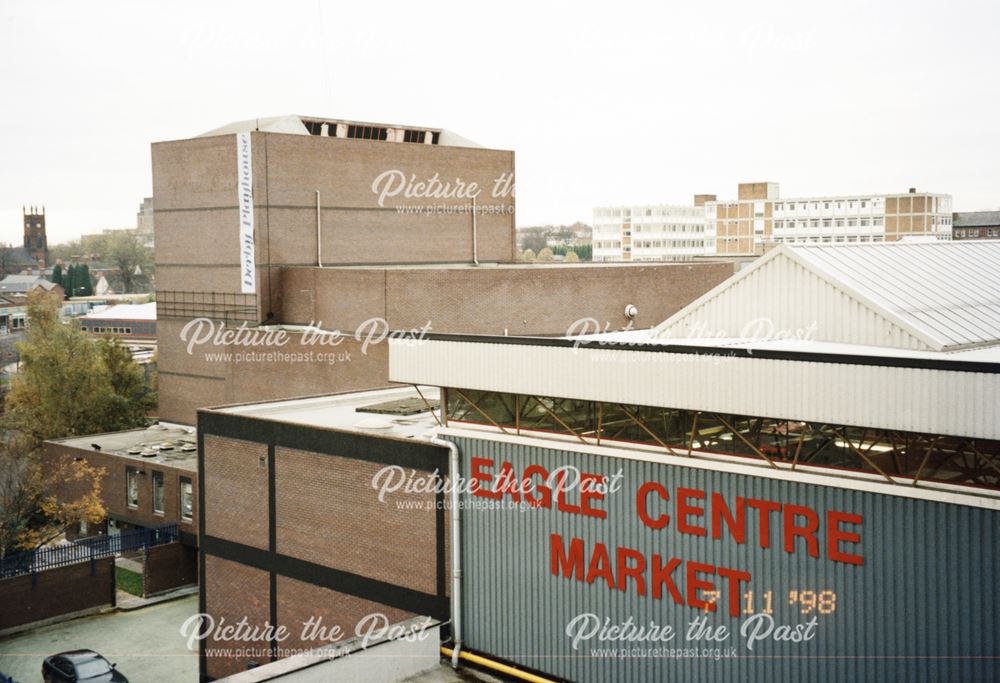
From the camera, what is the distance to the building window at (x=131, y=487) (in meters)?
37.0

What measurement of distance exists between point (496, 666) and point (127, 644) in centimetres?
1593

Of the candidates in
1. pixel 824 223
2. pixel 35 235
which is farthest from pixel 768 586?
pixel 35 235

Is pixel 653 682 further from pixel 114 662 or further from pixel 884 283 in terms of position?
pixel 114 662

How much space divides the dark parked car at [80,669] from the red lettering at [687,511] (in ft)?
55.2

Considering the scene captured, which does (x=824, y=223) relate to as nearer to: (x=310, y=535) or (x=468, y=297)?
(x=468, y=297)

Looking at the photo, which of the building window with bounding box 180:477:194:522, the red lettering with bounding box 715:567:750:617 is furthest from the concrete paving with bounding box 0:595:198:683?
the red lettering with bounding box 715:567:750:617

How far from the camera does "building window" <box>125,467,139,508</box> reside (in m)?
37.0

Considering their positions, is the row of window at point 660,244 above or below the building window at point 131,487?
above

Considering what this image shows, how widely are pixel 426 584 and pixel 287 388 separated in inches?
744

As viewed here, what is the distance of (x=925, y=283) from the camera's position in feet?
62.0

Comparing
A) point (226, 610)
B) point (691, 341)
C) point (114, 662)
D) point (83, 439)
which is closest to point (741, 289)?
point (691, 341)

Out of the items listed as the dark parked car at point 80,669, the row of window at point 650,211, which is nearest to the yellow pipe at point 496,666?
the dark parked car at point 80,669

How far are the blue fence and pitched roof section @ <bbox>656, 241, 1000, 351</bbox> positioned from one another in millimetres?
22532

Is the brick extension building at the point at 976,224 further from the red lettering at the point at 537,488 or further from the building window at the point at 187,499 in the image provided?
the red lettering at the point at 537,488
